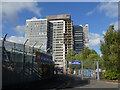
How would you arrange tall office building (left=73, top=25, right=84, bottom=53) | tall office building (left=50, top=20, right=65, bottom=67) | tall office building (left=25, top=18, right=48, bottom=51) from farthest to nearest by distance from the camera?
1. tall office building (left=73, top=25, right=84, bottom=53)
2. tall office building (left=50, top=20, right=65, bottom=67)
3. tall office building (left=25, top=18, right=48, bottom=51)

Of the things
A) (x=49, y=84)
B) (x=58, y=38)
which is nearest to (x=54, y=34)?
(x=58, y=38)

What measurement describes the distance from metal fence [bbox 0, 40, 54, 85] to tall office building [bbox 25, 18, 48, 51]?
9892 centimetres

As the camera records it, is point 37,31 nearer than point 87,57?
No

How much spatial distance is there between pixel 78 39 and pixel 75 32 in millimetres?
8438

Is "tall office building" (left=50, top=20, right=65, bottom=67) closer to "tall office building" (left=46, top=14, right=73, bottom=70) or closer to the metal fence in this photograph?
"tall office building" (left=46, top=14, right=73, bottom=70)

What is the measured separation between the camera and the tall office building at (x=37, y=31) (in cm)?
11462

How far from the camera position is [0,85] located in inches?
414

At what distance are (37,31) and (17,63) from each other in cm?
10525

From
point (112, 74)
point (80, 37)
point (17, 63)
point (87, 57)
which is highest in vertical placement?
point (80, 37)

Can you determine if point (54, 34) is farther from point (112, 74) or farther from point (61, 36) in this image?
point (112, 74)

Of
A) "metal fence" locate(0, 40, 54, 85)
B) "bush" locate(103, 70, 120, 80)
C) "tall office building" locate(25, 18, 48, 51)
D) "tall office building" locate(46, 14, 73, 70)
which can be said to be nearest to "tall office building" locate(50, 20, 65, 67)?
"tall office building" locate(46, 14, 73, 70)

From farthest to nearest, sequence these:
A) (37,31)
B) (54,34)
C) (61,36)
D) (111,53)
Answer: (54,34), (61,36), (37,31), (111,53)

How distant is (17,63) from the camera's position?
12758mm

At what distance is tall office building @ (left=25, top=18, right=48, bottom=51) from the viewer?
376ft
